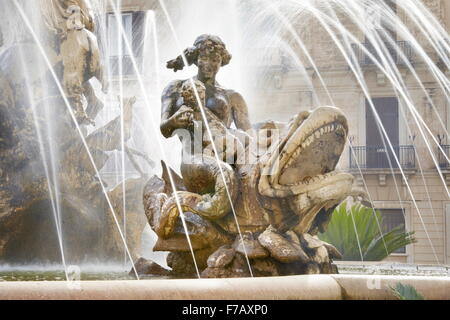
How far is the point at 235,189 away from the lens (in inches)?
221

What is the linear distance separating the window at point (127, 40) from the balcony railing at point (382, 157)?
5720mm

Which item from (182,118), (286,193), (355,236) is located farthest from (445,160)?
(286,193)

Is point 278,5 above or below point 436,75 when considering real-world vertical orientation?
above

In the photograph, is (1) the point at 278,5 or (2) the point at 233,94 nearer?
(2) the point at 233,94

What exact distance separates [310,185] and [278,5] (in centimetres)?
1446

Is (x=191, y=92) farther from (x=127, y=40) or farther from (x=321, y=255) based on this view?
(x=127, y=40)

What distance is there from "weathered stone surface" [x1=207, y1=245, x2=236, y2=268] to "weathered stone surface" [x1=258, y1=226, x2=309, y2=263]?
0.73 feet

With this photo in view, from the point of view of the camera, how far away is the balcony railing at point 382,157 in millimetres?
19969

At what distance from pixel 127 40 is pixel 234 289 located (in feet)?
44.5

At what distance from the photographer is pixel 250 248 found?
18.1 ft

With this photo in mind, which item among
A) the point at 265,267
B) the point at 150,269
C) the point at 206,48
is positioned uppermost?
the point at 206,48

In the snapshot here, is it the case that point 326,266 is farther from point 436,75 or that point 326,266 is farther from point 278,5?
point 436,75

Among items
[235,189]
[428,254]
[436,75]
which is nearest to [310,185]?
[235,189]
